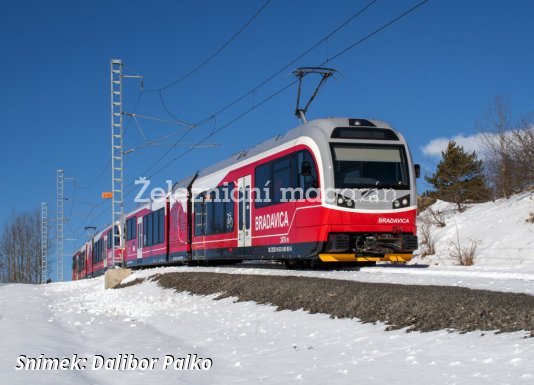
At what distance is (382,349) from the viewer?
27.1ft

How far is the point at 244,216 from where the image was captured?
20.2 meters

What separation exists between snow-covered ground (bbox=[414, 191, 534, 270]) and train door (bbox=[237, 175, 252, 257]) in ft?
27.7

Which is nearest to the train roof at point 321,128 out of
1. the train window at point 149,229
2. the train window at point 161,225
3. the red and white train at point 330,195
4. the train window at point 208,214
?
the red and white train at point 330,195

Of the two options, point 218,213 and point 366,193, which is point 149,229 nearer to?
point 218,213

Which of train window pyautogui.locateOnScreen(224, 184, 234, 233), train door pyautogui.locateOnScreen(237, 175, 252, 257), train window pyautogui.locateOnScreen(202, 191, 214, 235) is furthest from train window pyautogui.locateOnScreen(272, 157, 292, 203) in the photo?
train window pyautogui.locateOnScreen(202, 191, 214, 235)

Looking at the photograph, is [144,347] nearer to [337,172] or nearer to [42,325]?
[42,325]

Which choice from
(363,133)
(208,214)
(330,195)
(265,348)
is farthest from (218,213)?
(265,348)

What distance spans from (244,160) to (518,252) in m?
10.8

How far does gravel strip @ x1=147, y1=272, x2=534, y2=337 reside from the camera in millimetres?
8398

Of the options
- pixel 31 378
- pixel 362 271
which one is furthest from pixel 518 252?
pixel 31 378

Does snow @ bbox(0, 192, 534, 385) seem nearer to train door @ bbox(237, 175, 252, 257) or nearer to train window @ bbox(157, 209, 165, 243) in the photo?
train door @ bbox(237, 175, 252, 257)

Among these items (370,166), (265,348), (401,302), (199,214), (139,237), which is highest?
(370,166)

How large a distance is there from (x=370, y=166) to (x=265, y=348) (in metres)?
7.80

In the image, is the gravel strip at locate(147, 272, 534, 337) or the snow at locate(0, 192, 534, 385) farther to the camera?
the gravel strip at locate(147, 272, 534, 337)
